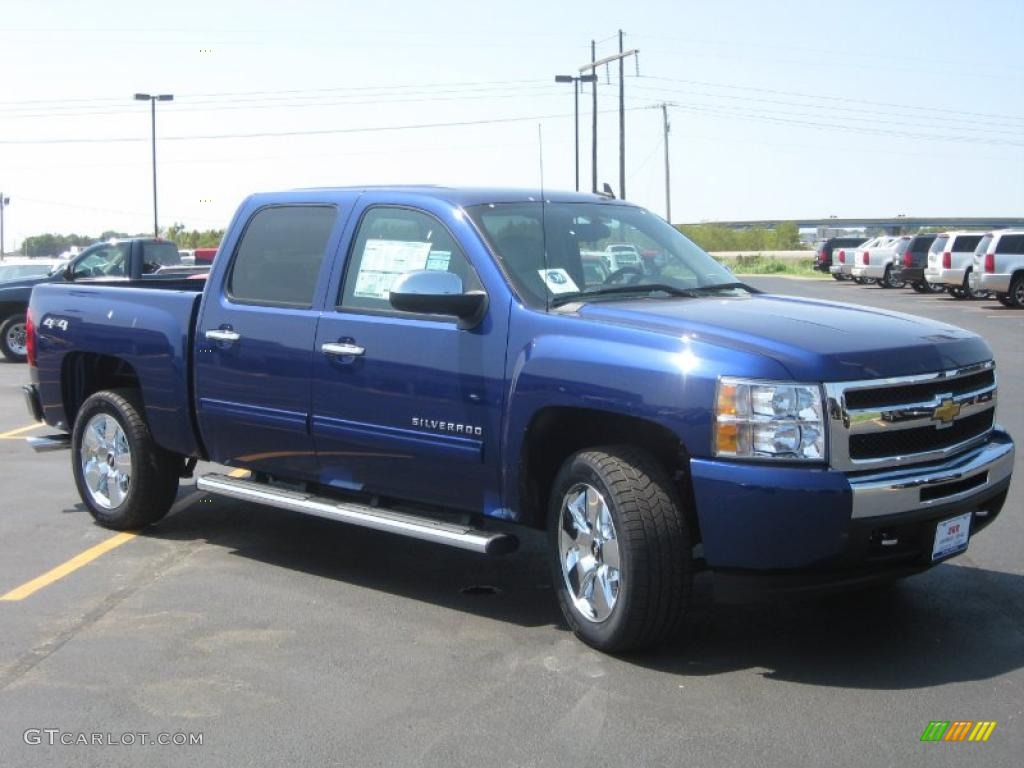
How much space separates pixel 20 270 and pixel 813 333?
67.5 feet

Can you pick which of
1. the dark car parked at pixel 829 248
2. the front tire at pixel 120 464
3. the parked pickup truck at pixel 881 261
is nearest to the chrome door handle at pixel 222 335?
the front tire at pixel 120 464

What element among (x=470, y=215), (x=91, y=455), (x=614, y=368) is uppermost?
(x=470, y=215)

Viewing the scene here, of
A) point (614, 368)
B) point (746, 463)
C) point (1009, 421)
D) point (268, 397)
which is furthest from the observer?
point (1009, 421)

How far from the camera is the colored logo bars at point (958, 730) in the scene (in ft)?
15.3

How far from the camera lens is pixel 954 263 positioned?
35.8 m

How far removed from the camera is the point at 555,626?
20.0ft

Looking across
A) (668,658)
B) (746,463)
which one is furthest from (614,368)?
(668,658)

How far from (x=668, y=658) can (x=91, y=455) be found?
13.9 ft

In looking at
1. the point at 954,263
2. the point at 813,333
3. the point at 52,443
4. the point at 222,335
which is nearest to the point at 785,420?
the point at 813,333

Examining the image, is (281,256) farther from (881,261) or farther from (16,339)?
(881,261)

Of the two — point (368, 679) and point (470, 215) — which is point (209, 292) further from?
point (368, 679)

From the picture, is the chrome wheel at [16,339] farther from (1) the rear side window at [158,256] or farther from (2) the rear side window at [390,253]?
(2) the rear side window at [390,253]

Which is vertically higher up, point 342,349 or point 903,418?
point 342,349

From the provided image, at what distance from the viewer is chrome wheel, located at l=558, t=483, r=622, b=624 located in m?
5.57
